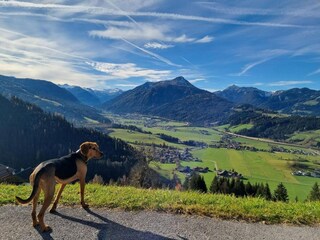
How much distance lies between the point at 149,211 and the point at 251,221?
2.99m

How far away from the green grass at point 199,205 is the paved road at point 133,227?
45 cm

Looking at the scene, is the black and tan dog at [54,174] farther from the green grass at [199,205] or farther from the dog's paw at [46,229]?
the green grass at [199,205]

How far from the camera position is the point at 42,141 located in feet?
556

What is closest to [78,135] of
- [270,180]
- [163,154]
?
[163,154]

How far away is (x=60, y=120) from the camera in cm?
19138

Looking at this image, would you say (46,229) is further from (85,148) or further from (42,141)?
(42,141)

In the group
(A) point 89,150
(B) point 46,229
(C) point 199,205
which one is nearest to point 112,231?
(B) point 46,229

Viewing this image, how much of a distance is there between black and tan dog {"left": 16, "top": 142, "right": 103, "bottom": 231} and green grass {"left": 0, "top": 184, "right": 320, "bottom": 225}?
1057 millimetres

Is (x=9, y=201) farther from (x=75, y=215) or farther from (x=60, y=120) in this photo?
(x=60, y=120)

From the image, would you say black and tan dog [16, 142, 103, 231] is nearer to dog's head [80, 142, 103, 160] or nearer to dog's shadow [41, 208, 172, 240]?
dog's head [80, 142, 103, 160]

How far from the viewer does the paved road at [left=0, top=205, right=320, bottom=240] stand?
8.05 meters

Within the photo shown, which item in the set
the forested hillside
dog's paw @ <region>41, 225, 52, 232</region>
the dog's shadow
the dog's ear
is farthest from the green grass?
the forested hillside

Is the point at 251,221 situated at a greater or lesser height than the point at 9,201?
greater

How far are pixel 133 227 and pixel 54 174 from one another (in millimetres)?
2506
